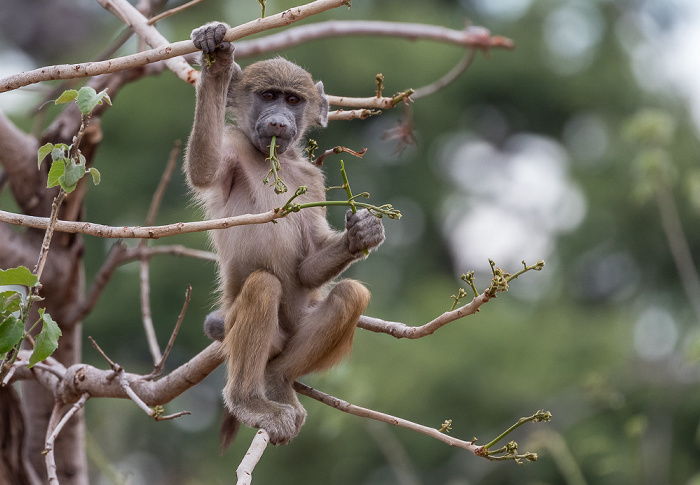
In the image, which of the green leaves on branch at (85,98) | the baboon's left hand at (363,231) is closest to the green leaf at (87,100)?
the green leaves on branch at (85,98)

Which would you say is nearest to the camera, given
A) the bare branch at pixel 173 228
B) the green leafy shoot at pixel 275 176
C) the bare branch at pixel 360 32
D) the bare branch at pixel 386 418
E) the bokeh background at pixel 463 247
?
the bare branch at pixel 173 228

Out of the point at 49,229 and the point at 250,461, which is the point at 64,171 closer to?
the point at 49,229

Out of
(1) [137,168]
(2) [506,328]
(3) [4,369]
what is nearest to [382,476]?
(2) [506,328]

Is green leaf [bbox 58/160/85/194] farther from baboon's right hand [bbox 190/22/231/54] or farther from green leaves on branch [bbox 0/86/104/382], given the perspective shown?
baboon's right hand [bbox 190/22/231/54]

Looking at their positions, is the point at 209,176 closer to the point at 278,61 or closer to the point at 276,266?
the point at 276,266

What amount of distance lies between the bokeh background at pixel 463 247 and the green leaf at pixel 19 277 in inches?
367

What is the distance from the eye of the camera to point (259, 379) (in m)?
5.43

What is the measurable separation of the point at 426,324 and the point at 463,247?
69.8 ft

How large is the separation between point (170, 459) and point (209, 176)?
17922 millimetres

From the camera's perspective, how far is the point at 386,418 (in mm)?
4688

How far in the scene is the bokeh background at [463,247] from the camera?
56.4 ft

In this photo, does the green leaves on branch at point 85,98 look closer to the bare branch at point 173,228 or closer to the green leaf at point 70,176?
the green leaf at point 70,176

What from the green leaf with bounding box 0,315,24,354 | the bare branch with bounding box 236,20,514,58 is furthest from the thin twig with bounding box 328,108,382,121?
the green leaf with bounding box 0,315,24,354

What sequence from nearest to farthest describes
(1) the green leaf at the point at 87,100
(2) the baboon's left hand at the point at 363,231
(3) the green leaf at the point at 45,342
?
(1) the green leaf at the point at 87,100 < (3) the green leaf at the point at 45,342 < (2) the baboon's left hand at the point at 363,231
